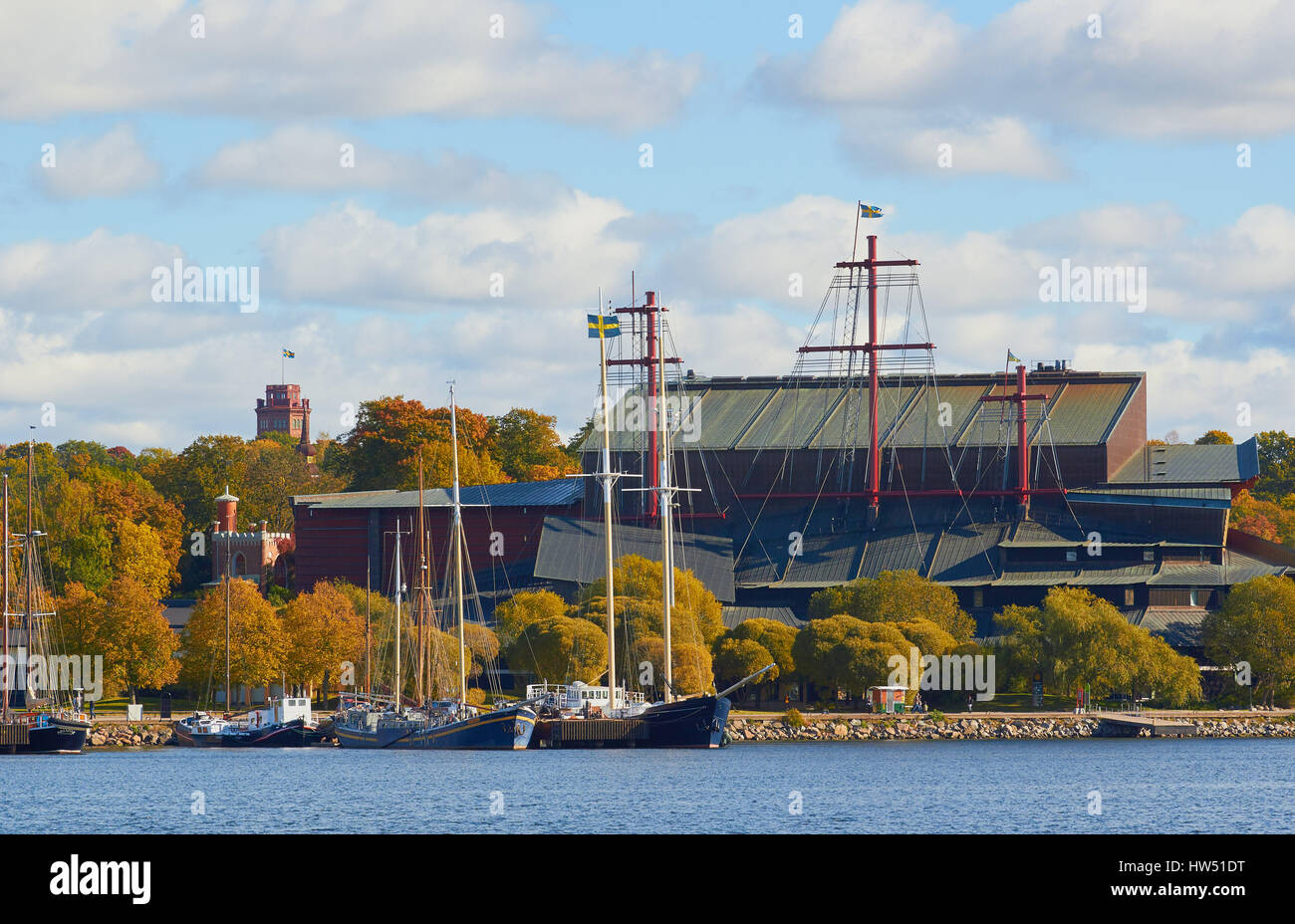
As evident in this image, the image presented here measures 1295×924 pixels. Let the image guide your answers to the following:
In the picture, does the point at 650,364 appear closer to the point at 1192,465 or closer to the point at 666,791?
the point at 1192,465

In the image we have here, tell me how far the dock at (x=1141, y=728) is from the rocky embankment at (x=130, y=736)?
153 ft

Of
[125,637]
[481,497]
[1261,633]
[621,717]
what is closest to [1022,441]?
[1261,633]

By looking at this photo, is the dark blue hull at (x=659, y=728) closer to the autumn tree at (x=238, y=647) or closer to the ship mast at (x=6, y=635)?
the autumn tree at (x=238, y=647)

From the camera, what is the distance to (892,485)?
128 metres

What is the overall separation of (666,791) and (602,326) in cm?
3436

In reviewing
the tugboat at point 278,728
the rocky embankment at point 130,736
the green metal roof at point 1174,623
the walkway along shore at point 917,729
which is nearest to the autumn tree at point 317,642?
the tugboat at point 278,728

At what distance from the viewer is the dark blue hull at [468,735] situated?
285 feet

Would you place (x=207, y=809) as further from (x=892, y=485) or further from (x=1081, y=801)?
(x=892, y=485)

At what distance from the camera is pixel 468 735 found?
87.7 metres

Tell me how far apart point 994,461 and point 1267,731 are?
31154 mm

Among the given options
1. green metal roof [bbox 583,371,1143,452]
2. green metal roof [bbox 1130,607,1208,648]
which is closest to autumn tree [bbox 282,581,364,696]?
green metal roof [bbox 583,371,1143,452]

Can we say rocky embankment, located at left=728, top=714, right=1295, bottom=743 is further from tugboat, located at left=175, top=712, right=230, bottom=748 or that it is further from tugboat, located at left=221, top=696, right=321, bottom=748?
tugboat, located at left=175, top=712, right=230, bottom=748
